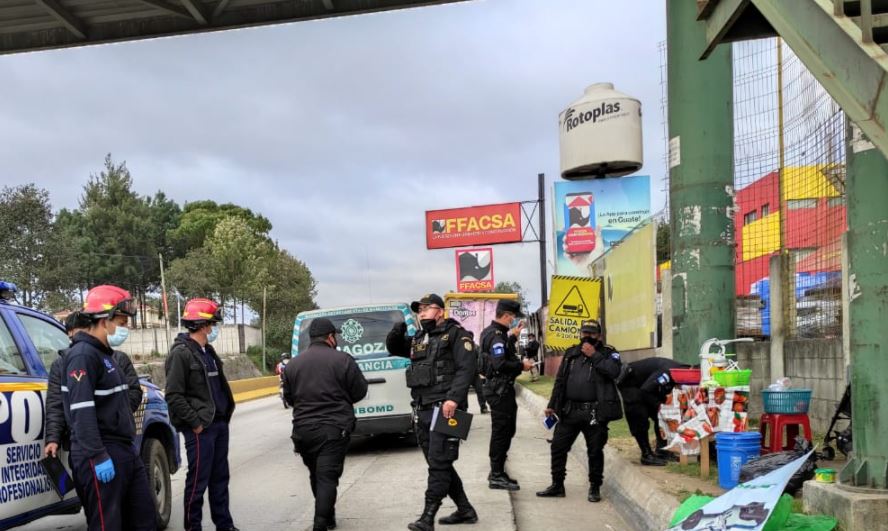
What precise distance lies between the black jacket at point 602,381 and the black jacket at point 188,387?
3.34 m

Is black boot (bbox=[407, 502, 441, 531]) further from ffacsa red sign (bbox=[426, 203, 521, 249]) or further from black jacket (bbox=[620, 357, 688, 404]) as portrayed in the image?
ffacsa red sign (bbox=[426, 203, 521, 249])

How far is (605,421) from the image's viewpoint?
7.28m

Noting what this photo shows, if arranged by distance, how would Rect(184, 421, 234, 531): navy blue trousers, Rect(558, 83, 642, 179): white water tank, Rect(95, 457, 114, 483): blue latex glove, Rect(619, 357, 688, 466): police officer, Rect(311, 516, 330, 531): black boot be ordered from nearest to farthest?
Rect(95, 457, 114, 483): blue latex glove → Rect(311, 516, 330, 531): black boot → Rect(184, 421, 234, 531): navy blue trousers → Rect(619, 357, 688, 466): police officer → Rect(558, 83, 642, 179): white water tank

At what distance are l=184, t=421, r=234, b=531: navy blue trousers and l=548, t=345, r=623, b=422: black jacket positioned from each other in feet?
10.6

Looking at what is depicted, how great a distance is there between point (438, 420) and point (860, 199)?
351cm

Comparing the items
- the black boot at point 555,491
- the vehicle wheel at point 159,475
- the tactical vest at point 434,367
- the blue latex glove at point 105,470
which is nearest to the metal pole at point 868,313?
the tactical vest at point 434,367

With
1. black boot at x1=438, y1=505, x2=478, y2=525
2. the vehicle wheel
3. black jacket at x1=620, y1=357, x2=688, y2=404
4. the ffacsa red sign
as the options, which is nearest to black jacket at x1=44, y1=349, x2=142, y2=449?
the vehicle wheel

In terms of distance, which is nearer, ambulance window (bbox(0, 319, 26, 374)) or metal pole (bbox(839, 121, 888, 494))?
metal pole (bbox(839, 121, 888, 494))

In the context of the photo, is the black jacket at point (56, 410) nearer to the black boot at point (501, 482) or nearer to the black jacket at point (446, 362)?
the black jacket at point (446, 362)

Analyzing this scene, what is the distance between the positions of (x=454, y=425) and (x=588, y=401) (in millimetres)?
1753

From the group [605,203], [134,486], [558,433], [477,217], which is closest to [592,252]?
[605,203]

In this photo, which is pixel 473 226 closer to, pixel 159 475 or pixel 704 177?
pixel 704 177

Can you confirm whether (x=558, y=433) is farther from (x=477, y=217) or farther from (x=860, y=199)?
(x=477, y=217)

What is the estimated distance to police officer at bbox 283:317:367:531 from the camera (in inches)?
238
